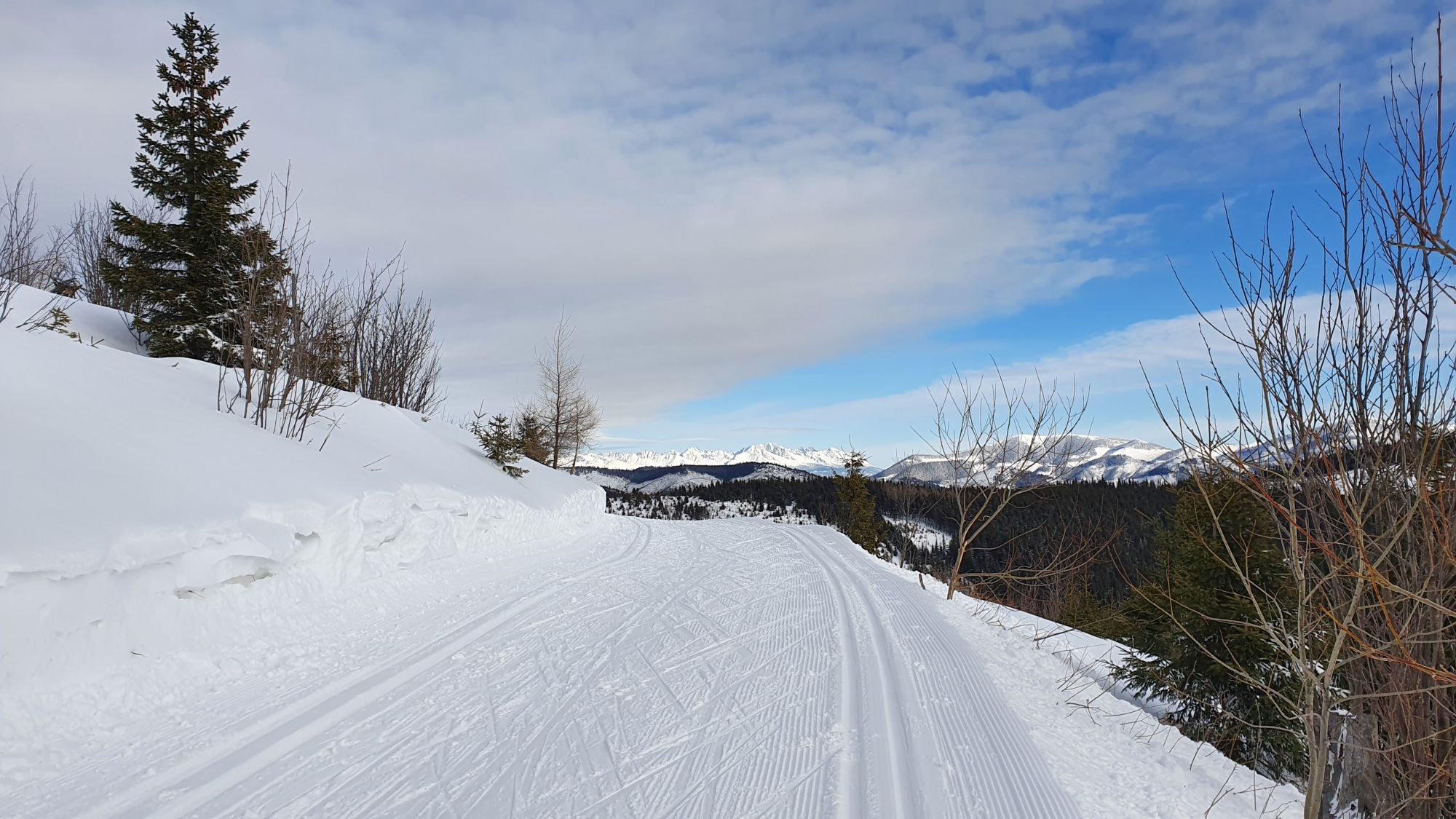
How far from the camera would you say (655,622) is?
604cm

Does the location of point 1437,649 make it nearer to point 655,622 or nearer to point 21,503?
point 655,622

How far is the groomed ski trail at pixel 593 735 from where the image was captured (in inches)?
112

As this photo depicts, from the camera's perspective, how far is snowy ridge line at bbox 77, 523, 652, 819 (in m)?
2.68

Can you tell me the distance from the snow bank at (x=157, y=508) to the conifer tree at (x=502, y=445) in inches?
194

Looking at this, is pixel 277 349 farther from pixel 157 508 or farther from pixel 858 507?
pixel 858 507

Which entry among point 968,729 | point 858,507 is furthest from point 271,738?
point 858,507

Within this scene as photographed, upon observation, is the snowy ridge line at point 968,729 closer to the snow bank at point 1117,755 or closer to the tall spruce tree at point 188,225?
the snow bank at point 1117,755

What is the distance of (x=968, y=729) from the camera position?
3.95 m

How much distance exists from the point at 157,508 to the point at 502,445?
35.3ft

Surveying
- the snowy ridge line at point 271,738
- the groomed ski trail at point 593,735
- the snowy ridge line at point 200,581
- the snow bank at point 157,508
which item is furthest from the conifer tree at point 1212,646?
the snow bank at point 157,508

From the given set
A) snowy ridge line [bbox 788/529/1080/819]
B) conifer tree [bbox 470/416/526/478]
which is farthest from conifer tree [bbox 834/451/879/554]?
snowy ridge line [bbox 788/529/1080/819]

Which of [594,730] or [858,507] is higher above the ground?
[858,507]

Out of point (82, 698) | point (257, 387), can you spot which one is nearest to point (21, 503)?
point (82, 698)

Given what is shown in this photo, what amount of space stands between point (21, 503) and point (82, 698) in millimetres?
1533
